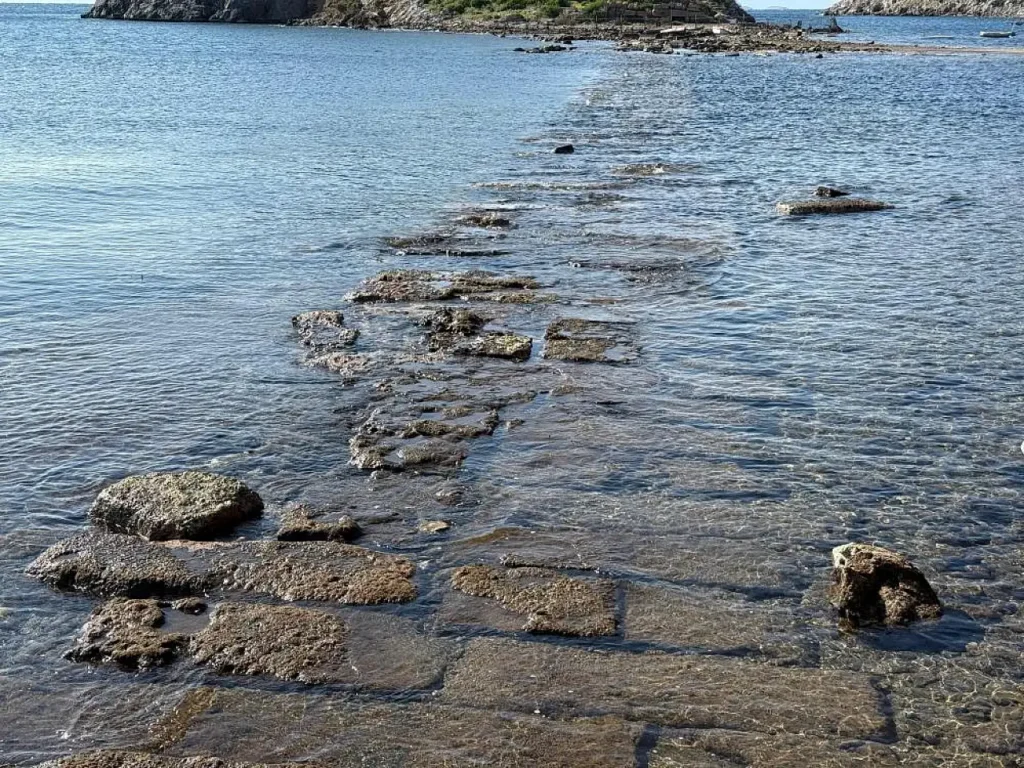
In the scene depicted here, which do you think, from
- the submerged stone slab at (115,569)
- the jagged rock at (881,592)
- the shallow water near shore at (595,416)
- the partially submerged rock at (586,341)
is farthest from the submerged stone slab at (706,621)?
the partially submerged rock at (586,341)

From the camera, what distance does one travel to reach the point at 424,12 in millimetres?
145250

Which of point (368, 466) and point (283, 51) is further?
point (283, 51)

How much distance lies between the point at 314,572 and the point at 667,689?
9.41 feet

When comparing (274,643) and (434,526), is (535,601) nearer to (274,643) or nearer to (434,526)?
(434,526)

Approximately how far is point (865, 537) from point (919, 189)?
767 inches

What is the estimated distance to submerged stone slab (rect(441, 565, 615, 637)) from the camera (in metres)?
7.59

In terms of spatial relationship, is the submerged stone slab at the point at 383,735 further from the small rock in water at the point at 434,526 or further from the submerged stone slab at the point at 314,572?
the small rock in water at the point at 434,526

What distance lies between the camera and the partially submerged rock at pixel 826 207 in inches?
909

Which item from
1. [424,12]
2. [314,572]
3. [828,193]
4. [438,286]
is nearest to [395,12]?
[424,12]

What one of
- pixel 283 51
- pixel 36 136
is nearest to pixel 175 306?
pixel 36 136

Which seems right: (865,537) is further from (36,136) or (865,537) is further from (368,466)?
(36,136)

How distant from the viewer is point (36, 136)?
35.2 m

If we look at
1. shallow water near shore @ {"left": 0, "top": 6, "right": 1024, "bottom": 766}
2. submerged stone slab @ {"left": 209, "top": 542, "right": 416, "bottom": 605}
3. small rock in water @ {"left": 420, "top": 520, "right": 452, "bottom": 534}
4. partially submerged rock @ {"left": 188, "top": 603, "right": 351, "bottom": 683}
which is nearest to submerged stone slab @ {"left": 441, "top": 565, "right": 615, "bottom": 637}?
shallow water near shore @ {"left": 0, "top": 6, "right": 1024, "bottom": 766}

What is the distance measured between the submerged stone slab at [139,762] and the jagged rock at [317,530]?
107 inches
